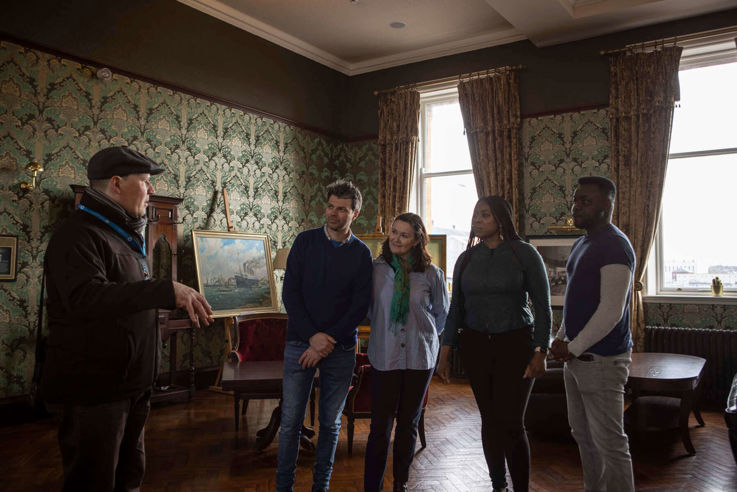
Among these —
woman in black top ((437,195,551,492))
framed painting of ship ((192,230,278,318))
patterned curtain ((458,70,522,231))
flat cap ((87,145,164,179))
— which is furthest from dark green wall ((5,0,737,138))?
woman in black top ((437,195,551,492))

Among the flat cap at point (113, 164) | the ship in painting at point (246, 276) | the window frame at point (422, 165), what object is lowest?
the ship in painting at point (246, 276)

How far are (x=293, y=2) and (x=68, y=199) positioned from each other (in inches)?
132

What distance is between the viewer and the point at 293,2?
6.43 m

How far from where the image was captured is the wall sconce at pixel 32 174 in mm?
4863

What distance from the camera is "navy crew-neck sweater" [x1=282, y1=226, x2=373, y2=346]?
2.72 metres

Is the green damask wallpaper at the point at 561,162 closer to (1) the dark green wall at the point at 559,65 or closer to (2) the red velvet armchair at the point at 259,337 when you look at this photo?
(1) the dark green wall at the point at 559,65

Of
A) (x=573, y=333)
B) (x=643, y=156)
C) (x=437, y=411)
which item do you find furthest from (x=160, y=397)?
(x=643, y=156)

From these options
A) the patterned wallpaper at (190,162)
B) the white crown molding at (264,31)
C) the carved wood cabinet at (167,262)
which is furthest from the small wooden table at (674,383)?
the white crown molding at (264,31)

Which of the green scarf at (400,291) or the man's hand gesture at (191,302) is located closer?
the man's hand gesture at (191,302)

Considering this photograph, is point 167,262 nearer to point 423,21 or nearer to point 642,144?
point 423,21

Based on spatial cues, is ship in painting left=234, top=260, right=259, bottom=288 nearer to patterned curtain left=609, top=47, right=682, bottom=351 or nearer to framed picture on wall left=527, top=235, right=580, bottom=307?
framed picture on wall left=527, top=235, right=580, bottom=307

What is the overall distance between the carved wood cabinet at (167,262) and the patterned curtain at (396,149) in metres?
3.05

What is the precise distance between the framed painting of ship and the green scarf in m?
3.60

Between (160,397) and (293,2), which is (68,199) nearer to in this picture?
(160,397)
